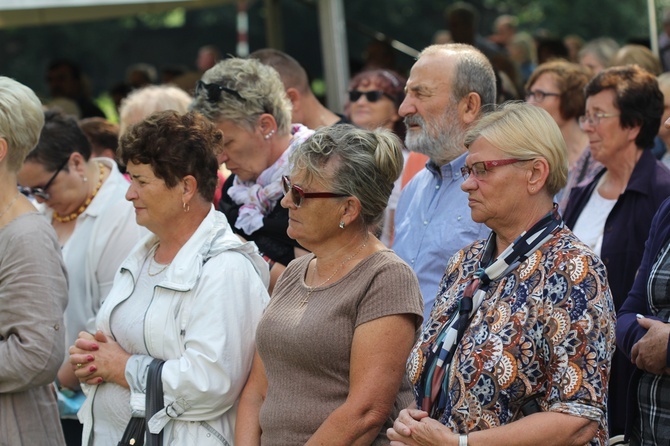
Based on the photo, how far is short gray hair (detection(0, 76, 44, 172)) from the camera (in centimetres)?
399

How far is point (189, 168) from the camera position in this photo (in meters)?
3.77

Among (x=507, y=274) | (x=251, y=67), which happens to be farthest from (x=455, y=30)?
(x=507, y=274)

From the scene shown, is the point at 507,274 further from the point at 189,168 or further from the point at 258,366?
the point at 189,168

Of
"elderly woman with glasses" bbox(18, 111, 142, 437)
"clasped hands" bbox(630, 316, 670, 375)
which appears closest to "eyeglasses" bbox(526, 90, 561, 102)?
"elderly woman with glasses" bbox(18, 111, 142, 437)

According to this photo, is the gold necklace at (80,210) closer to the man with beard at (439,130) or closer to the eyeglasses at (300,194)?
the man with beard at (439,130)

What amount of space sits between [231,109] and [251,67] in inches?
9.7

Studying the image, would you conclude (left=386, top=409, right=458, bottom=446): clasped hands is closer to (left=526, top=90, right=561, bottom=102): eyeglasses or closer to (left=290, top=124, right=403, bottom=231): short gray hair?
(left=290, top=124, right=403, bottom=231): short gray hair

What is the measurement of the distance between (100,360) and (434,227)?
134 cm

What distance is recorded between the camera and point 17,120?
13.2ft

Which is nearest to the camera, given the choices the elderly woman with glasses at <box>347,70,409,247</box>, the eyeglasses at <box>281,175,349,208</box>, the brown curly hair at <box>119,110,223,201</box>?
the eyeglasses at <box>281,175,349,208</box>

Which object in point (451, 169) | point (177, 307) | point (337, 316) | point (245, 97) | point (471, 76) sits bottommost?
point (177, 307)

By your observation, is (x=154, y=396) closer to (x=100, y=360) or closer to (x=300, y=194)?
(x=100, y=360)

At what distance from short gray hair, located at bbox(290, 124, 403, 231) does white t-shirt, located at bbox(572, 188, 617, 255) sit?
1466 mm

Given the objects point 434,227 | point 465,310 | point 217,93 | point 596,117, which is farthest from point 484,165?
point 596,117
